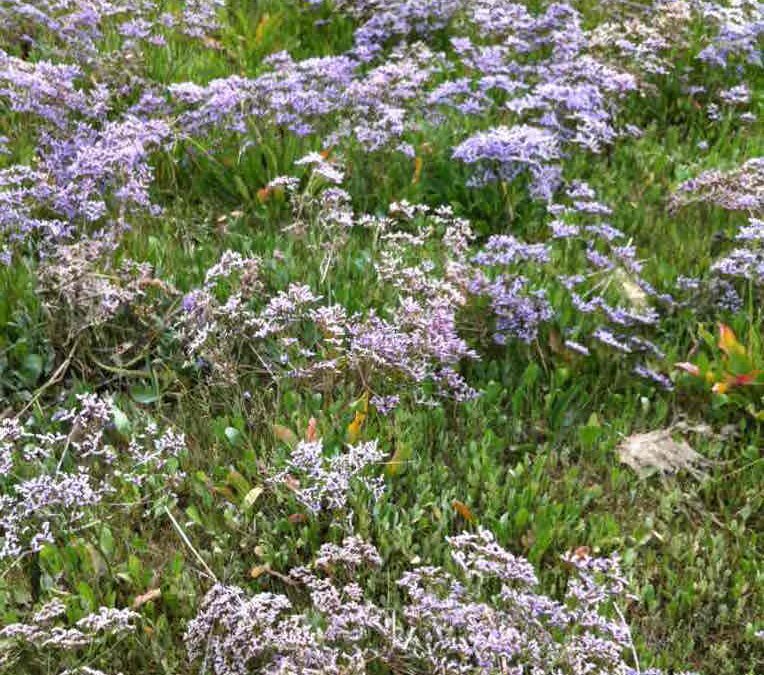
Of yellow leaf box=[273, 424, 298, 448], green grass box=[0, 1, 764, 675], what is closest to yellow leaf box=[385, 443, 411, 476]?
green grass box=[0, 1, 764, 675]

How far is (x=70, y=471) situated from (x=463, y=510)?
1.56m

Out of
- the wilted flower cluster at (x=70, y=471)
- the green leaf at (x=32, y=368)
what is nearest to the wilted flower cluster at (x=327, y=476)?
the wilted flower cluster at (x=70, y=471)

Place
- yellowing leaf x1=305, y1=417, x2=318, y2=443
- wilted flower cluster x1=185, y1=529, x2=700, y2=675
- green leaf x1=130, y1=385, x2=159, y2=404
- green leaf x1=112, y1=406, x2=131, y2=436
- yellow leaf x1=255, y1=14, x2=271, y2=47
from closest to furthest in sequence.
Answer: wilted flower cluster x1=185, y1=529, x2=700, y2=675
yellowing leaf x1=305, y1=417, x2=318, y2=443
green leaf x1=112, y1=406, x2=131, y2=436
green leaf x1=130, y1=385, x2=159, y2=404
yellow leaf x1=255, y1=14, x2=271, y2=47

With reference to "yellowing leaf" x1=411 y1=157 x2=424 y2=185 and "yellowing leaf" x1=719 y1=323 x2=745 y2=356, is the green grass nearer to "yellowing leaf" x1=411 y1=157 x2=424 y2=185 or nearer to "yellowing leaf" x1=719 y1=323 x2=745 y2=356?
"yellowing leaf" x1=719 y1=323 x2=745 y2=356

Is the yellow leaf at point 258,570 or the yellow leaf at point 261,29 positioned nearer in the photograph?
the yellow leaf at point 258,570

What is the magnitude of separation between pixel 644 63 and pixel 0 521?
4841mm

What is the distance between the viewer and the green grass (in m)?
3.08

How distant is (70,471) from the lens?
3547 millimetres

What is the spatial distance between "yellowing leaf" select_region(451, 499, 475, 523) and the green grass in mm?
25

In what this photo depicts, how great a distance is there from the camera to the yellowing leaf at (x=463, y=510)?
3.34m

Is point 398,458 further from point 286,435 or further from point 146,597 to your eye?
point 146,597

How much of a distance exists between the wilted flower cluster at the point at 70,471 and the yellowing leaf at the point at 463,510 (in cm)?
105

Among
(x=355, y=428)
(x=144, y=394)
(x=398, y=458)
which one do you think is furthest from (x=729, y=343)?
Answer: (x=144, y=394)

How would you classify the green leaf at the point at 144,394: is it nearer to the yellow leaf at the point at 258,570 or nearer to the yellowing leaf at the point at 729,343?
the yellow leaf at the point at 258,570
